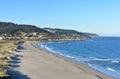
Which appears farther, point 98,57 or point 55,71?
point 98,57

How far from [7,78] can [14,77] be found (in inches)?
120

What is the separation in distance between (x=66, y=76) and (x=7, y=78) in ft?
A: 30.8

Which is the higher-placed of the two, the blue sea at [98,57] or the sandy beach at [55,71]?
the sandy beach at [55,71]

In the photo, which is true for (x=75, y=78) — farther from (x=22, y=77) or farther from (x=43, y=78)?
(x=22, y=77)

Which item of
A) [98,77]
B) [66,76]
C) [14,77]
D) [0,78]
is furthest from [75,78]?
[0,78]

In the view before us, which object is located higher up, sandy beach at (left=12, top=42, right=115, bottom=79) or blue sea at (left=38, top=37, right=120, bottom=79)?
sandy beach at (left=12, top=42, right=115, bottom=79)

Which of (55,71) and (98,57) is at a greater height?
(55,71)

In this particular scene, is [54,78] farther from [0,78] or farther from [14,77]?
[0,78]

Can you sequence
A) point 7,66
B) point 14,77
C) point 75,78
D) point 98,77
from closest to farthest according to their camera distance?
point 14,77, point 75,78, point 98,77, point 7,66

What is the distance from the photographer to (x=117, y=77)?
4397cm

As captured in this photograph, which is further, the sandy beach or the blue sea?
the blue sea

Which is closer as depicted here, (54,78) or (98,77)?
(54,78)

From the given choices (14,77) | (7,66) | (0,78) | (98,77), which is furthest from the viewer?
(7,66)

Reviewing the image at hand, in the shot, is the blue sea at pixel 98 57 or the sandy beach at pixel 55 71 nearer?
the sandy beach at pixel 55 71
